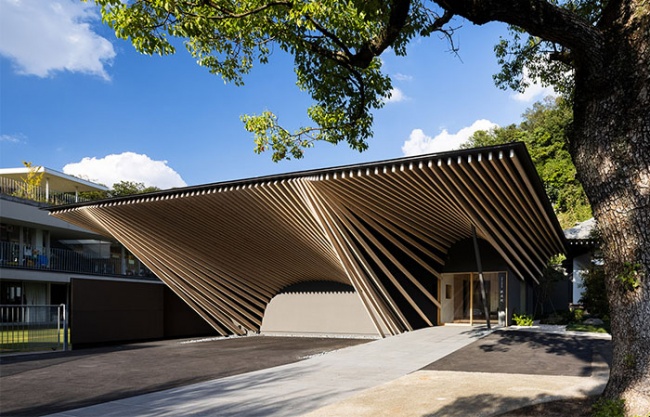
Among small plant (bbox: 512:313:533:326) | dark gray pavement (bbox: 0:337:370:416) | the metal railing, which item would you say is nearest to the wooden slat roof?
small plant (bbox: 512:313:533:326)

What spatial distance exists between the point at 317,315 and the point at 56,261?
14620 millimetres

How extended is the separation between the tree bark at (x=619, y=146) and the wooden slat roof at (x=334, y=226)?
497 cm

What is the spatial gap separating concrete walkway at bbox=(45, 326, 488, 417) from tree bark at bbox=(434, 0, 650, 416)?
3896mm

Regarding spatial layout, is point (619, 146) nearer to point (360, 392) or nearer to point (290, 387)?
point (360, 392)

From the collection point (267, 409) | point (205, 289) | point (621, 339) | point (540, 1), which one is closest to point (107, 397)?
point (267, 409)

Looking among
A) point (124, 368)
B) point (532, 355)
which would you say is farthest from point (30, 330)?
point (532, 355)

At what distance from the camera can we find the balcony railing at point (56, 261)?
24.0 meters

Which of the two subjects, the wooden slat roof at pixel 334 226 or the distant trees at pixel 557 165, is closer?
the wooden slat roof at pixel 334 226

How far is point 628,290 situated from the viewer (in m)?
5.12

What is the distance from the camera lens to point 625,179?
16.7 ft

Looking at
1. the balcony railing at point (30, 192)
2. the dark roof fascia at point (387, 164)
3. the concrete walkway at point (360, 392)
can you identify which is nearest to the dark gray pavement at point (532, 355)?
the concrete walkway at point (360, 392)

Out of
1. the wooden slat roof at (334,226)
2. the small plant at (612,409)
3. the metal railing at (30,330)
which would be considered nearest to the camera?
the small plant at (612,409)

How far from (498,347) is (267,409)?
718 cm

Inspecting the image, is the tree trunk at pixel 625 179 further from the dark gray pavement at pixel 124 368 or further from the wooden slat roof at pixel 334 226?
the dark gray pavement at pixel 124 368
